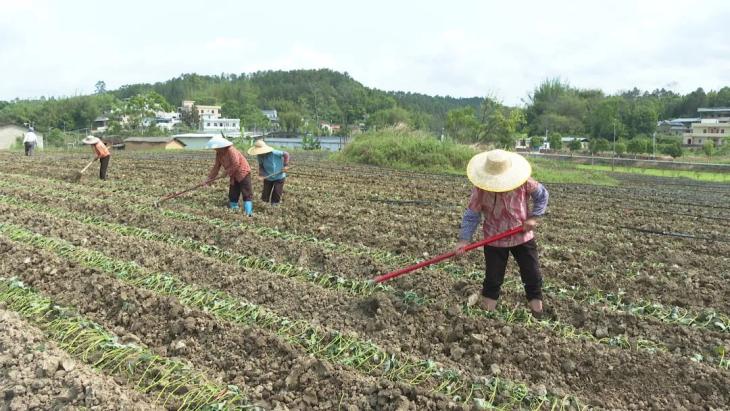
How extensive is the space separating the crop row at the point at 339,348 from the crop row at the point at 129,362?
2.53ft

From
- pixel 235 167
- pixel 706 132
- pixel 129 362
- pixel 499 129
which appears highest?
pixel 706 132

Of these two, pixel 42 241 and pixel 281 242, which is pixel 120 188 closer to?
pixel 42 241

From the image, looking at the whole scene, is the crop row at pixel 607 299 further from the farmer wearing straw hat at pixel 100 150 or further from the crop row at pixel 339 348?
Answer: the farmer wearing straw hat at pixel 100 150

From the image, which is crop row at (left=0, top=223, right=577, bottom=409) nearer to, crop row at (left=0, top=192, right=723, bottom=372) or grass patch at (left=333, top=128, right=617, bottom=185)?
crop row at (left=0, top=192, right=723, bottom=372)

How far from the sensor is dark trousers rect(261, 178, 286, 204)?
9438 millimetres

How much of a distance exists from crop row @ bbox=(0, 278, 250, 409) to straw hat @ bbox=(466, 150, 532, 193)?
2498mm

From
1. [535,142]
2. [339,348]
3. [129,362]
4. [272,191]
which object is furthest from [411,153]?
[535,142]

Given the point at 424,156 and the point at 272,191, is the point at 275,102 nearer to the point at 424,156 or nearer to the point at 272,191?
the point at 424,156

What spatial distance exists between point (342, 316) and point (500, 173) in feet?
6.04

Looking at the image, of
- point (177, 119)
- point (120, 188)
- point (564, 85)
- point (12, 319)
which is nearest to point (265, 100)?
point (177, 119)

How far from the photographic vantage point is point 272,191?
9539 mm

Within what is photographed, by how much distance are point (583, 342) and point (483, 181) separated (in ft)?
4.94

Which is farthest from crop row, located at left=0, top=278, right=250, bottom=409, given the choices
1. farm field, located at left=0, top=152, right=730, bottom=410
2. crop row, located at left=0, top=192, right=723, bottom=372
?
crop row, located at left=0, top=192, right=723, bottom=372

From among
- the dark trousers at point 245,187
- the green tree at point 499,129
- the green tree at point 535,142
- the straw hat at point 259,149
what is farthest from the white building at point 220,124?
the dark trousers at point 245,187
